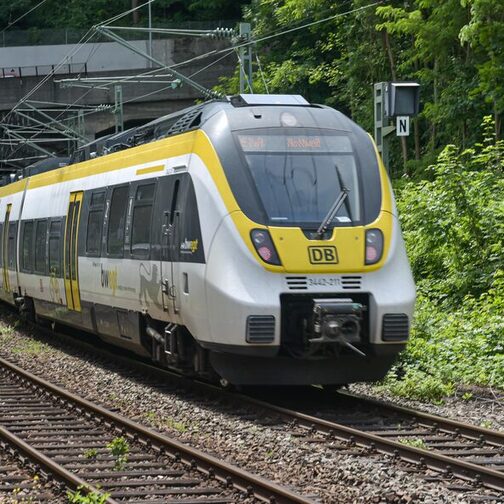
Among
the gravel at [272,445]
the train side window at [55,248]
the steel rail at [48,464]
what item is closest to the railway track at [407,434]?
the gravel at [272,445]

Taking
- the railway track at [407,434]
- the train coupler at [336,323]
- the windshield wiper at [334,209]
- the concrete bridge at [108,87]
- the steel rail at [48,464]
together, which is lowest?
the steel rail at [48,464]

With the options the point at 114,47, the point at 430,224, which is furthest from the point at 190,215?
the point at 114,47

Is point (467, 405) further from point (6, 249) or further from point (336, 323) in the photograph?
point (6, 249)

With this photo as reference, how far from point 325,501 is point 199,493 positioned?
98 centimetres

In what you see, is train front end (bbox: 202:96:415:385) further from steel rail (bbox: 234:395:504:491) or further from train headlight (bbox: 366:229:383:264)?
steel rail (bbox: 234:395:504:491)

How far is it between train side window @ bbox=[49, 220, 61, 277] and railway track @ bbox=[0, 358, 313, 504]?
20.5 feet

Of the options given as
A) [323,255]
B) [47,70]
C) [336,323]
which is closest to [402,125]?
[323,255]

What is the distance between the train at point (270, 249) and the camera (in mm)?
11414

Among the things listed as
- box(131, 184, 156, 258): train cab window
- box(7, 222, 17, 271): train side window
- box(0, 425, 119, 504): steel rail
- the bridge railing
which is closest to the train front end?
box(131, 184, 156, 258): train cab window

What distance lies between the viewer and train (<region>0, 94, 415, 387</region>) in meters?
11.4

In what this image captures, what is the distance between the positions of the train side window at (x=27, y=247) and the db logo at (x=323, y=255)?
11421 mm

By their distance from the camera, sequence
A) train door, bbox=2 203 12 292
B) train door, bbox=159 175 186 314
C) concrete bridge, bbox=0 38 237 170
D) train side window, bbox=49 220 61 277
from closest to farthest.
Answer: train door, bbox=159 175 186 314 → train side window, bbox=49 220 61 277 → train door, bbox=2 203 12 292 → concrete bridge, bbox=0 38 237 170

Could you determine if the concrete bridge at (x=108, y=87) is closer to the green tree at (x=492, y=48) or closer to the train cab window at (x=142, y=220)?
the green tree at (x=492, y=48)

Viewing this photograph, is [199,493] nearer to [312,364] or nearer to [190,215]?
[312,364]
